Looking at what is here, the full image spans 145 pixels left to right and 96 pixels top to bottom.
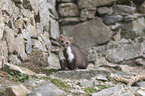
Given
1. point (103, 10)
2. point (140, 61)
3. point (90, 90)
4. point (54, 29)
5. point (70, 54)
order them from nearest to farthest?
1. point (90, 90)
2. point (70, 54)
3. point (140, 61)
4. point (54, 29)
5. point (103, 10)

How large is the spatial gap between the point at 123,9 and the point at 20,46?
439 centimetres

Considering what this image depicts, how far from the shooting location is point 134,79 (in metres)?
3.94

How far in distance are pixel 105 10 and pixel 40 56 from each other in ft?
11.8

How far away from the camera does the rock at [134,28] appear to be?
6992 millimetres

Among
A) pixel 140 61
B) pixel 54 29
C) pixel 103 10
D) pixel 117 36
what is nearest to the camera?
pixel 140 61

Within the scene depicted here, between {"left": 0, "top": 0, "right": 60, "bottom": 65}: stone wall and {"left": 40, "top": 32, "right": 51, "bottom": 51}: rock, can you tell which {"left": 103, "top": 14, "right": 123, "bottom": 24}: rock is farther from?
{"left": 40, "top": 32, "right": 51, "bottom": 51}: rock

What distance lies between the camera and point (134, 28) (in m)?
6.99

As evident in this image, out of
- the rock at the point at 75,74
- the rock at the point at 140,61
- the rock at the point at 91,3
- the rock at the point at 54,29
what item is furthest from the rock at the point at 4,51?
the rock at the point at 140,61

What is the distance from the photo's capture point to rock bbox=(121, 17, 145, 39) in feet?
22.9

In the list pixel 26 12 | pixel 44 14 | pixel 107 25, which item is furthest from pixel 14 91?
pixel 107 25

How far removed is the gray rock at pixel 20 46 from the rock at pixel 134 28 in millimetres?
4123

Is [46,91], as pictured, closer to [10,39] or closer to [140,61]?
[10,39]

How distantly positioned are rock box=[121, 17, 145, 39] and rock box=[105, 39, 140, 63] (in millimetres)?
281

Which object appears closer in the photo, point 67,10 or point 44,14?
point 44,14
